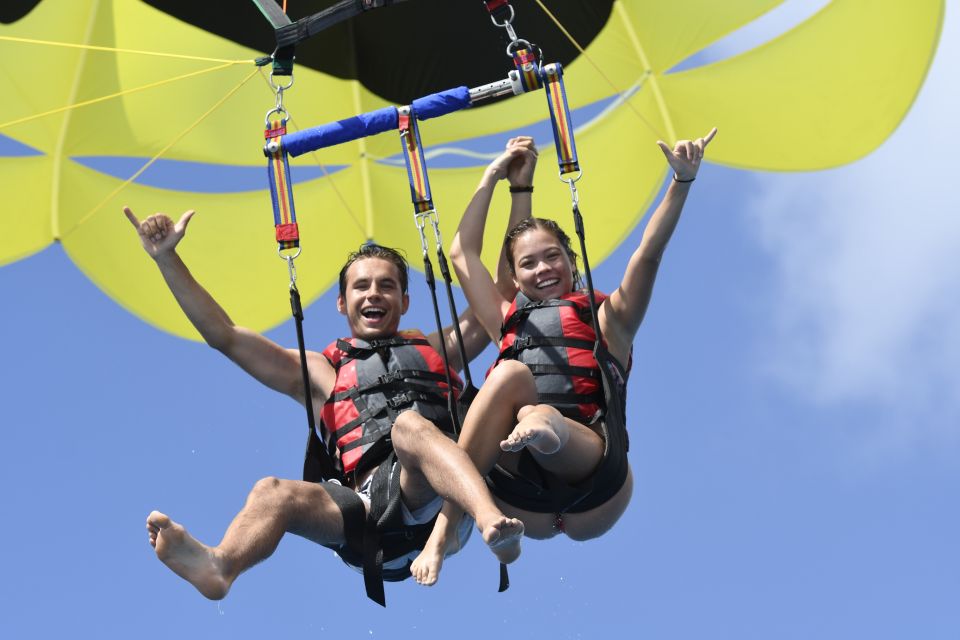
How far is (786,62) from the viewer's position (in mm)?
6152

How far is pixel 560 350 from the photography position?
488cm

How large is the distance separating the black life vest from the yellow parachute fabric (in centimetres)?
153

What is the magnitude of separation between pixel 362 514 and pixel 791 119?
2.63 m

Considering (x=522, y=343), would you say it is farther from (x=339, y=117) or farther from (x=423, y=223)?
(x=339, y=117)

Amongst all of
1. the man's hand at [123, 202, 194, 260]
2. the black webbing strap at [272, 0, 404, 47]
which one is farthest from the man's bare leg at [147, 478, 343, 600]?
the black webbing strap at [272, 0, 404, 47]

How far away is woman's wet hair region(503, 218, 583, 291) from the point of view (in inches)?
203

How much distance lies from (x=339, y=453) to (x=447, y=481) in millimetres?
823

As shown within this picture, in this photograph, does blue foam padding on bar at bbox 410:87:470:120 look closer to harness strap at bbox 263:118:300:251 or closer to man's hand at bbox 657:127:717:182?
harness strap at bbox 263:118:300:251

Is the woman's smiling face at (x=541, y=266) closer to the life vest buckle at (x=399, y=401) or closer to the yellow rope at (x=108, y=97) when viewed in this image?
the life vest buckle at (x=399, y=401)

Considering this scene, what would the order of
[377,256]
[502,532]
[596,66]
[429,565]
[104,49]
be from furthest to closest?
[596,66] < [104,49] < [377,256] < [429,565] < [502,532]

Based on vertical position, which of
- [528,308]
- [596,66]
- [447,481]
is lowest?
[447,481]

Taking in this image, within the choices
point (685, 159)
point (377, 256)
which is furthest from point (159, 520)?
point (685, 159)

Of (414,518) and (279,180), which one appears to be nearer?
(414,518)

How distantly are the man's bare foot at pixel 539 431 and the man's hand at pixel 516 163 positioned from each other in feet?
3.91
